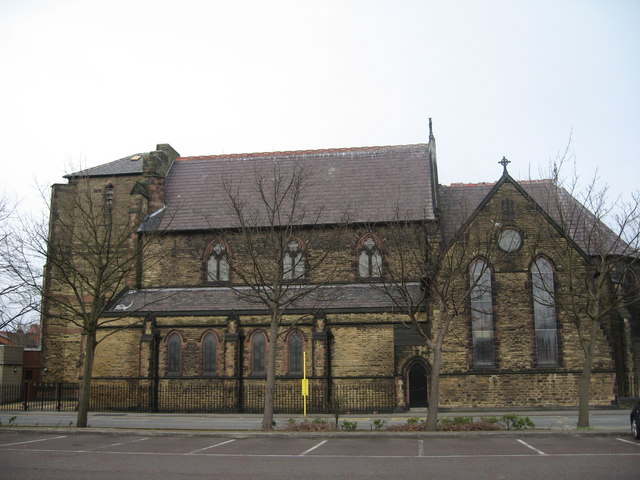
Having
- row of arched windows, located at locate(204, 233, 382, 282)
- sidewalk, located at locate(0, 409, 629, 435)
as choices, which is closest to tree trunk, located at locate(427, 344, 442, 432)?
sidewalk, located at locate(0, 409, 629, 435)

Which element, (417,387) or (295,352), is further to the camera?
(295,352)

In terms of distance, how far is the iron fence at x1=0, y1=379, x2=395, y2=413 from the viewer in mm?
28969

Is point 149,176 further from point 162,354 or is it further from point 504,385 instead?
point 504,385

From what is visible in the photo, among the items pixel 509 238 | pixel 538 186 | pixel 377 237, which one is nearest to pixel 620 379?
pixel 509 238

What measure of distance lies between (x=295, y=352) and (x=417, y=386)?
229 inches

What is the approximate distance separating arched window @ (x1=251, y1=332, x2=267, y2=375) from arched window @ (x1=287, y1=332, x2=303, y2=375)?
1.22 m

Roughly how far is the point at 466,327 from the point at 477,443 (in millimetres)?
12695

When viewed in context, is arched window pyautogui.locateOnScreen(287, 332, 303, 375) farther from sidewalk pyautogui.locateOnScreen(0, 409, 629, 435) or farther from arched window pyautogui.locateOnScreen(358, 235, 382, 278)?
arched window pyautogui.locateOnScreen(358, 235, 382, 278)

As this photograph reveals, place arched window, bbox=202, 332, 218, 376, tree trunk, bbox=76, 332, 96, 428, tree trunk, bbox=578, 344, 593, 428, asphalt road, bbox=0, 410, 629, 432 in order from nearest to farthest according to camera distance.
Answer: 1. tree trunk, bbox=578, 344, 593, 428
2. tree trunk, bbox=76, 332, 96, 428
3. asphalt road, bbox=0, 410, 629, 432
4. arched window, bbox=202, 332, 218, 376

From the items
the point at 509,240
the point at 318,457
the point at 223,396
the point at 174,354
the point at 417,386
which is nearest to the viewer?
the point at 318,457

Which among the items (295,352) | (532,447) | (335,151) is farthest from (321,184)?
(532,447)

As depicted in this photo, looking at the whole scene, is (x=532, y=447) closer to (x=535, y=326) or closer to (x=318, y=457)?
(x=318, y=457)

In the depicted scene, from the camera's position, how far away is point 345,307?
30.4 m

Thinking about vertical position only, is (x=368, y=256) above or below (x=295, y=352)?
above
